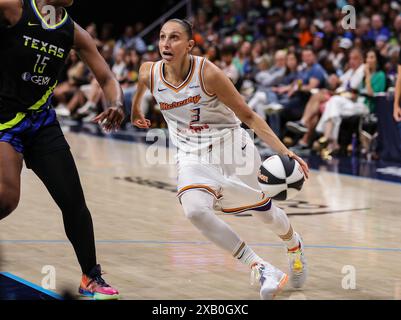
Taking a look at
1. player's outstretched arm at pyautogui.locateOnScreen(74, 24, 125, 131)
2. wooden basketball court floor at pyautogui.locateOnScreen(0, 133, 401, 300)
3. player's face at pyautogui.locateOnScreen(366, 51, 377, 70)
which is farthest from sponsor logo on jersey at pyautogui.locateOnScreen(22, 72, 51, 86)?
player's face at pyautogui.locateOnScreen(366, 51, 377, 70)

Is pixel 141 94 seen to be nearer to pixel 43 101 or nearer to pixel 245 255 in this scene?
pixel 43 101

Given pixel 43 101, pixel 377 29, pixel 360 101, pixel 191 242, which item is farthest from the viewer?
pixel 377 29

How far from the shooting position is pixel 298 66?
14906mm

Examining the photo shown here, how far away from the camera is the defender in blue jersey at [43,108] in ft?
16.8

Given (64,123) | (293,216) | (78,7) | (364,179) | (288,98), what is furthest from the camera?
(78,7)

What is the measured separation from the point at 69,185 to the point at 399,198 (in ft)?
18.1

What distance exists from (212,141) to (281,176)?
507 mm

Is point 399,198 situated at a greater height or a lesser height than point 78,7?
lesser

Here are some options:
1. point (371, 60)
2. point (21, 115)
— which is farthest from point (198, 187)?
point (371, 60)

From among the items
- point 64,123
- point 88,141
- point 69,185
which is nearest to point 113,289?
point 69,185

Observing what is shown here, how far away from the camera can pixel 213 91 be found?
18.7ft

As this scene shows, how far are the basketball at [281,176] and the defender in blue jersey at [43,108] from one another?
1147 millimetres

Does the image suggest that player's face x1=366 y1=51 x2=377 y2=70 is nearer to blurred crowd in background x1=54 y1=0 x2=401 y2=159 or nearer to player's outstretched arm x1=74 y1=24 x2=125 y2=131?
blurred crowd in background x1=54 y1=0 x2=401 y2=159

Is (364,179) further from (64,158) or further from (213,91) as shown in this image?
(64,158)
